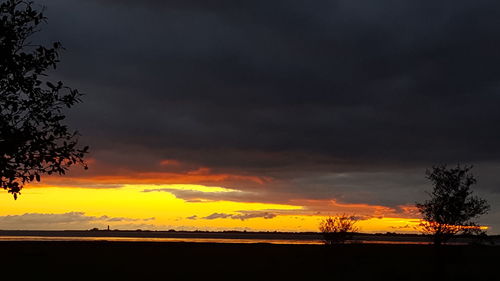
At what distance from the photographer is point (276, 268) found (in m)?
62.7

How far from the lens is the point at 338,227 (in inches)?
3150

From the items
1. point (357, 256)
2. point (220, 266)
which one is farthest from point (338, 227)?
point (220, 266)

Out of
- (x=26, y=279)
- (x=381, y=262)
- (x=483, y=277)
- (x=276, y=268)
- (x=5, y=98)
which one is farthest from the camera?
(x=381, y=262)

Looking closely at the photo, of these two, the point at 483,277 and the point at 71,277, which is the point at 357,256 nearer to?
the point at 483,277

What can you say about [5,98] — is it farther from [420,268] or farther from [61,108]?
[420,268]

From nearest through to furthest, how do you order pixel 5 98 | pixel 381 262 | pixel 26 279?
pixel 5 98
pixel 26 279
pixel 381 262

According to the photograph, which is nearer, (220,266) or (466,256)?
(220,266)

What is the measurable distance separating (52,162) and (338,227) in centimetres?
6325

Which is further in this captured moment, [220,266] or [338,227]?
[338,227]

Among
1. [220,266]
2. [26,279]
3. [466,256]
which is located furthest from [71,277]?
[466,256]

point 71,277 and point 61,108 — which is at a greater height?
point 61,108

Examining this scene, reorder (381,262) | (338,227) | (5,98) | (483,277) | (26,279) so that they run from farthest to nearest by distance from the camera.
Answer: (338,227)
(381,262)
(483,277)
(26,279)
(5,98)

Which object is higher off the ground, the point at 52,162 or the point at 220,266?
the point at 52,162

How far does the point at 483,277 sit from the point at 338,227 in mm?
24374
